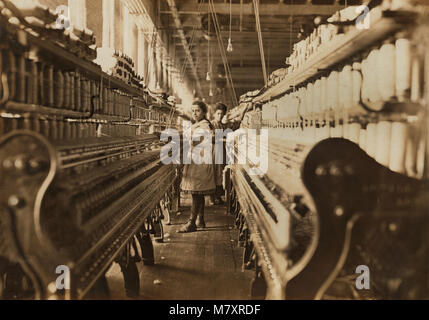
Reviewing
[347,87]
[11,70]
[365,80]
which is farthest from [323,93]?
[11,70]

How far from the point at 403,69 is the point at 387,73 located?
0.13 m

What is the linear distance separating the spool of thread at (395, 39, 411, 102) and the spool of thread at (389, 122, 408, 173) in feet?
0.45

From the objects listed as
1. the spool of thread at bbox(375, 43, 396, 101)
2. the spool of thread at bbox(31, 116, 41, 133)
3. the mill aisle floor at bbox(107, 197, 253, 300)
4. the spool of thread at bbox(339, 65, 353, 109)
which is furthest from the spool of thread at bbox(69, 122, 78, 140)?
the spool of thread at bbox(375, 43, 396, 101)

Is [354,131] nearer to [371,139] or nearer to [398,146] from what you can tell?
[371,139]

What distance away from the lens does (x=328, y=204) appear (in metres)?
1.62

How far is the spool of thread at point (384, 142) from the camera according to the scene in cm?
196

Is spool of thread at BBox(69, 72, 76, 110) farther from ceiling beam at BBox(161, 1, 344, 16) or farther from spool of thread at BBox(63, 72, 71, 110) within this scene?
ceiling beam at BBox(161, 1, 344, 16)

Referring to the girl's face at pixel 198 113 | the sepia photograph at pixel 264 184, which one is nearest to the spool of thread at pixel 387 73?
the sepia photograph at pixel 264 184

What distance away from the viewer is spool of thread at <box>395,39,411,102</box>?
1778 millimetres

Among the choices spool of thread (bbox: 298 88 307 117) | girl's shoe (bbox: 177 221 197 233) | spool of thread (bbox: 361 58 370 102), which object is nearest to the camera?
spool of thread (bbox: 361 58 370 102)

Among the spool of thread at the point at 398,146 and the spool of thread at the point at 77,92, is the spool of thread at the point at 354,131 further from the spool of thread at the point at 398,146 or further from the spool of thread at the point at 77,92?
the spool of thread at the point at 77,92

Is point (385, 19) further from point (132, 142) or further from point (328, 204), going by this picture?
point (132, 142)

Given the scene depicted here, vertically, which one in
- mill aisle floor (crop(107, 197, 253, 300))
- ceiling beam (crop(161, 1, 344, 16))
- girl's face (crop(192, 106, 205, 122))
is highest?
ceiling beam (crop(161, 1, 344, 16))

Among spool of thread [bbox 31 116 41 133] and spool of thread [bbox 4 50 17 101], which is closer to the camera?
spool of thread [bbox 4 50 17 101]
